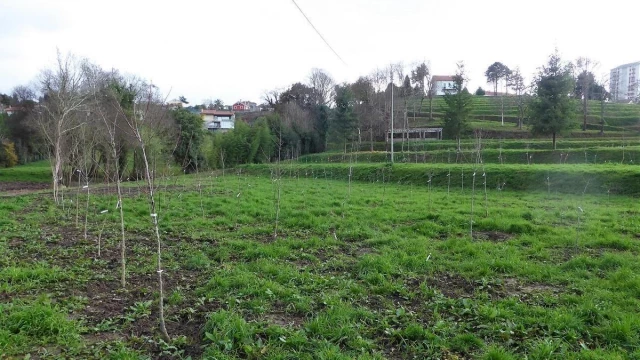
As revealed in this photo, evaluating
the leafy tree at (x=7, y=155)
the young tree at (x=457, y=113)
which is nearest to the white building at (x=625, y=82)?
the young tree at (x=457, y=113)

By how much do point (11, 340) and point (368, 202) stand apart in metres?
9.62

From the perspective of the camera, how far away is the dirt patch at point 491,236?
739 centimetres

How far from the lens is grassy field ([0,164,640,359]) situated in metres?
3.58

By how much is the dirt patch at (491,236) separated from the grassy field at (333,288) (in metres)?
0.09

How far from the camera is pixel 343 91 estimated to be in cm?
3850

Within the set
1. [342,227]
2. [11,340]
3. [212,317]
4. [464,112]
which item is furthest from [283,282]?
[464,112]

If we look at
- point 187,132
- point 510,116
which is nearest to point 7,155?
point 187,132

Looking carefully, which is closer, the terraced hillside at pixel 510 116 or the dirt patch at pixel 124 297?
the dirt patch at pixel 124 297

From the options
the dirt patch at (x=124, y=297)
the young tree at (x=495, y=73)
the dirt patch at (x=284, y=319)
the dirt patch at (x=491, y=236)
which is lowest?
the dirt patch at (x=284, y=319)

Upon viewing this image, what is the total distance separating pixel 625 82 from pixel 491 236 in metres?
88.7

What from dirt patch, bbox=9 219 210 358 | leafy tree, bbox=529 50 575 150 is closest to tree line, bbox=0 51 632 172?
leafy tree, bbox=529 50 575 150

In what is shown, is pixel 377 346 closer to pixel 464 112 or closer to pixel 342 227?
pixel 342 227

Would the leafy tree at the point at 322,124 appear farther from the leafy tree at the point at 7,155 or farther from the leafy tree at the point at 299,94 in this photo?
the leafy tree at the point at 7,155

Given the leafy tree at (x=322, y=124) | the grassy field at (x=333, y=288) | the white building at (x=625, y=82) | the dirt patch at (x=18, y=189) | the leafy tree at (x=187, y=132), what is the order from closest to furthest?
1. the grassy field at (x=333, y=288)
2. the dirt patch at (x=18, y=189)
3. the leafy tree at (x=187, y=132)
4. the leafy tree at (x=322, y=124)
5. the white building at (x=625, y=82)
